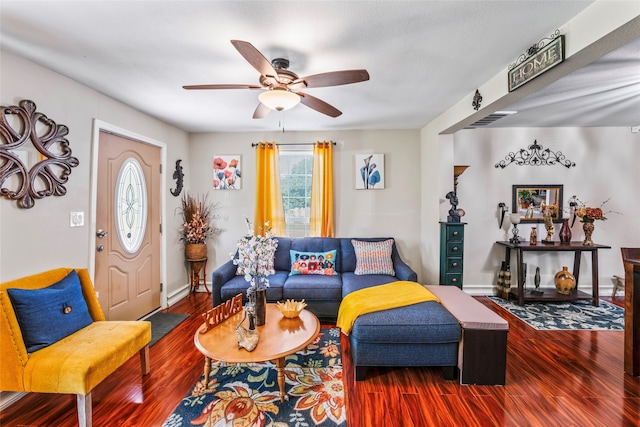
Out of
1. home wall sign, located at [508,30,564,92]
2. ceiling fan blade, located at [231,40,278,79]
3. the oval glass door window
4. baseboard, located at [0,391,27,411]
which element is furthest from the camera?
the oval glass door window

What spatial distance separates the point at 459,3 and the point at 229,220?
371 centimetres

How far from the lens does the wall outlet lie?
2396 millimetres

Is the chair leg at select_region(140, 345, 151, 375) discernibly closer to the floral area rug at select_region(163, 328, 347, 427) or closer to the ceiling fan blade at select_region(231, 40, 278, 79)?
the floral area rug at select_region(163, 328, 347, 427)

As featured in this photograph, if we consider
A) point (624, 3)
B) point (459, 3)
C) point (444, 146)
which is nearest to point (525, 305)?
point (444, 146)

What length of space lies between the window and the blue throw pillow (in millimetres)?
2565

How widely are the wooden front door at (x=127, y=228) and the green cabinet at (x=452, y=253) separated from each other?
3.72 metres

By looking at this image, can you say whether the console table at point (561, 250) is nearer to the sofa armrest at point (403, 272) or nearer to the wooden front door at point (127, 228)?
the sofa armrest at point (403, 272)

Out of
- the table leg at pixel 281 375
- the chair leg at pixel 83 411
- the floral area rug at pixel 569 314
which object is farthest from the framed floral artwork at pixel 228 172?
the floral area rug at pixel 569 314

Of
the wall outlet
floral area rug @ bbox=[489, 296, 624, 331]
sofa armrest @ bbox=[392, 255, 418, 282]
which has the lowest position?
floral area rug @ bbox=[489, 296, 624, 331]

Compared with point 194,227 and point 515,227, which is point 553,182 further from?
point 194,227

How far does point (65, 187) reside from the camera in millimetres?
2344

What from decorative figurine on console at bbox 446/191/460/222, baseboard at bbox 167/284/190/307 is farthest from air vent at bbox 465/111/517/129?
baseboard at bbox 167/284/190/307

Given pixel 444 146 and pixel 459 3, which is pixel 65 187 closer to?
pixel 459 3

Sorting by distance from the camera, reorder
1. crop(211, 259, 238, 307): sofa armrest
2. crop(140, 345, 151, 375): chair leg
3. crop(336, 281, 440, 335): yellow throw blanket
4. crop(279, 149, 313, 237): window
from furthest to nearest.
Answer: crop(279, 149, 313, 237): window, crop(211, 259, 238, 307): sofa armrest, crop(336, 281, 440, 335): yellow throw blanket, crop(140, 345, 151, 375): chair leg
